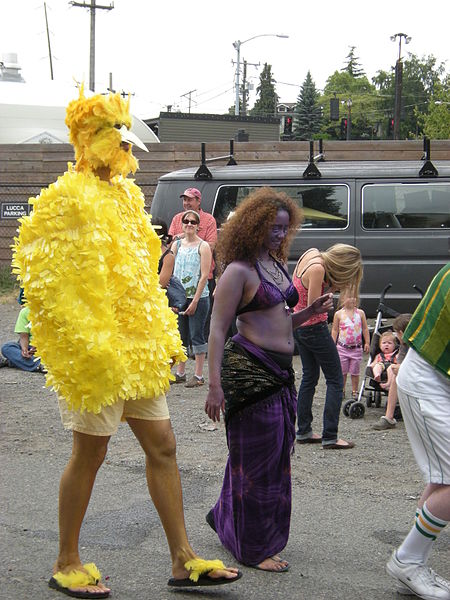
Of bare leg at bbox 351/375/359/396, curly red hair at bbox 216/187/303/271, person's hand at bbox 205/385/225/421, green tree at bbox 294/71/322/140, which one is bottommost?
bare leg at bbox 351/375/359/396

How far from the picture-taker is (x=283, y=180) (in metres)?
10.4

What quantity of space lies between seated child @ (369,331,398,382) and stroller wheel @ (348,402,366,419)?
341 mm

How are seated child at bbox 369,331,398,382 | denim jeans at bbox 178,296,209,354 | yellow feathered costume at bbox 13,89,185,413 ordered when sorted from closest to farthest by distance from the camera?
yellow feathered costume at bbox 13,89,185,413 < seated child at bbox 369,331,398,382 < denim jeans at bbox 178,296,209,354

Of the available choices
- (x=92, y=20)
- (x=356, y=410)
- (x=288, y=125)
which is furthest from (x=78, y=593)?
(x=92, y=20)

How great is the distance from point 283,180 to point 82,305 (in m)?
7.04

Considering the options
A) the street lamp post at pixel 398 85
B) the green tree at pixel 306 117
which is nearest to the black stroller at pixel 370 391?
the street lamp post at pixel 398 85

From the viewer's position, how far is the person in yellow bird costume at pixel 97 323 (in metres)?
3.64

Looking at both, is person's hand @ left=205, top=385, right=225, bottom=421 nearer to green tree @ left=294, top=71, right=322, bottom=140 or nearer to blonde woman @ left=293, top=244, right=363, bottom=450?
blonde woman @ left=293, top=244, right=363, bottom=450

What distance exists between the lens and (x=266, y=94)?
11906 centimetres

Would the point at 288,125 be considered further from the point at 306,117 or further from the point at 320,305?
the point at 306,117

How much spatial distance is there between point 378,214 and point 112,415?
6945 mm

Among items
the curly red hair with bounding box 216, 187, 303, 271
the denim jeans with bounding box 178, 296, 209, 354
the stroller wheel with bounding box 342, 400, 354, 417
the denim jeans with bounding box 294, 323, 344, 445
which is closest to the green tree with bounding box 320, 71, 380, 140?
the denim jeans with bounding box 178, 296, 209, 354

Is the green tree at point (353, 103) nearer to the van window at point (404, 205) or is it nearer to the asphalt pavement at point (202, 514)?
the van window at point (404, 205)

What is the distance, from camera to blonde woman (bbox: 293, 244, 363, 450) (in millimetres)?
6047
